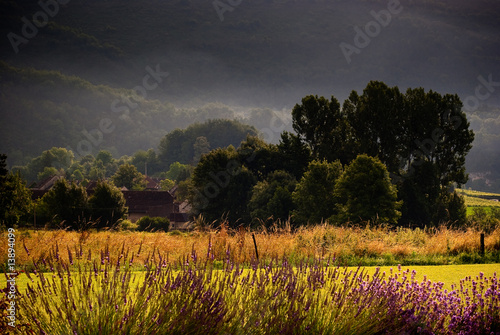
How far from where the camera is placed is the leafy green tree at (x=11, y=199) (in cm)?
4934

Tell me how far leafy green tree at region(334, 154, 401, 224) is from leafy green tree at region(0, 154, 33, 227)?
3462cm

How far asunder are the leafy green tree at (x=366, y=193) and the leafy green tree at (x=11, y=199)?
3462 centimetres

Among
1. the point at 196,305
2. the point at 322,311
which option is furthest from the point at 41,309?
the point at 322,311

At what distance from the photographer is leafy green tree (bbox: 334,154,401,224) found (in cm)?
3975

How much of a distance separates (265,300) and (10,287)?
116 inches

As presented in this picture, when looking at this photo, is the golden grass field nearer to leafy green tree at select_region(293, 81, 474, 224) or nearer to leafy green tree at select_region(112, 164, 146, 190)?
leafy green tree at select_region(293, 81, 474, 224)

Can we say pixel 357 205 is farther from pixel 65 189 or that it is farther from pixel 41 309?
pixel 41 309

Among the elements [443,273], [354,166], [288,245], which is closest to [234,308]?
[443,273]

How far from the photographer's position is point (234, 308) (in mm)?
5297

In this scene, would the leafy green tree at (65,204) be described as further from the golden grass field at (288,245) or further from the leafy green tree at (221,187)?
the golden grass field at (288,245)

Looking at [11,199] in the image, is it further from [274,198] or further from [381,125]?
[381,125]

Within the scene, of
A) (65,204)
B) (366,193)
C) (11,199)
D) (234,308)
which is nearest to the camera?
(234,308)

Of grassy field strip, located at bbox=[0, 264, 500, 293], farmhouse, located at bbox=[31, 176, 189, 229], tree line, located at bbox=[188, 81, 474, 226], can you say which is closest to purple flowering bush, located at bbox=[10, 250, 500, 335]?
grassy field strip, located at bbox=[0, 264, 500, 293]

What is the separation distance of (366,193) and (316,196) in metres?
6.58
